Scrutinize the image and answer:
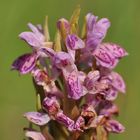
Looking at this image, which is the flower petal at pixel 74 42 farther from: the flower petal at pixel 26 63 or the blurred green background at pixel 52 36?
the blurred green background at pixel 52 36

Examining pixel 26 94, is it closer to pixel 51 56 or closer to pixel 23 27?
pixel 23 27

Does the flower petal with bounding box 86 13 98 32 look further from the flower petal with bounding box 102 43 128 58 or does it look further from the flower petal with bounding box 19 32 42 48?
the flower petal with bounding box 19 32 42 48

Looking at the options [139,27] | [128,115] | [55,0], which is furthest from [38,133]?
[55,0]

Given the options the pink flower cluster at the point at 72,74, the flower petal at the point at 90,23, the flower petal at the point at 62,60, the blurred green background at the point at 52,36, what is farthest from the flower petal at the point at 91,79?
the blurred green background at the point at 52,36

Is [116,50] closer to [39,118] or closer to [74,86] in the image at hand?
[74,86]

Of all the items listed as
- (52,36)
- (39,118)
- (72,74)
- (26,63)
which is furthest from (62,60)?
(52,36)

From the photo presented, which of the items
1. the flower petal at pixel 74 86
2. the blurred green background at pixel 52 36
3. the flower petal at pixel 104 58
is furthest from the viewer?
the blurred green background at pixel 52 36
